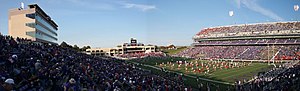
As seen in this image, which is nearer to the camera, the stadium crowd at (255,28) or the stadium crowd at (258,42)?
the stadium crowd at (258,42)

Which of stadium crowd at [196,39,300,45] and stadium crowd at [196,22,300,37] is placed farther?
stadium crowd at [196,22,300,37]

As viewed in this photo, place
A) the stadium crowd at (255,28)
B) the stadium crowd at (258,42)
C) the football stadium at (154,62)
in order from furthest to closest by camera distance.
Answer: the stadium crowd at (255,28) → the stadium crowd at (258,42) → the football stadium at (154,62)

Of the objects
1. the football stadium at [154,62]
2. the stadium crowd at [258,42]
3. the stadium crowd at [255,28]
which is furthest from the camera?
the stadium crowd at [255,28]

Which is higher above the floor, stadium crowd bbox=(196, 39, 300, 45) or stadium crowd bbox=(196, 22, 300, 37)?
stadium crowd bbox=(196, 22, 300, 37)

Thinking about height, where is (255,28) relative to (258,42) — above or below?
above

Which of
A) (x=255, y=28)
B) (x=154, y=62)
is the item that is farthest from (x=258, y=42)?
(x=154, y=62)

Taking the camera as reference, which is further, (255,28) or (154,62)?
(255,28)

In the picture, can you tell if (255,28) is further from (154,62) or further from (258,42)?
(154,62)

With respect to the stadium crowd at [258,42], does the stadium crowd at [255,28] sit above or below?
above

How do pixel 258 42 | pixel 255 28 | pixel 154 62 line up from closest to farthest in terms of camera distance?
pixel 154 62 → pixel 258 42 → pixel 255 28

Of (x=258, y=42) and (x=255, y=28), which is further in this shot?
(x=255, y=28)

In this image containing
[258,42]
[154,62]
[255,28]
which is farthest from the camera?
[255,28]

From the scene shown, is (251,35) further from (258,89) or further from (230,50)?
(258,89)

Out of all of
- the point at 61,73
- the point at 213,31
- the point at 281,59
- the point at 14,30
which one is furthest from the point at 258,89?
the point at 213,31
